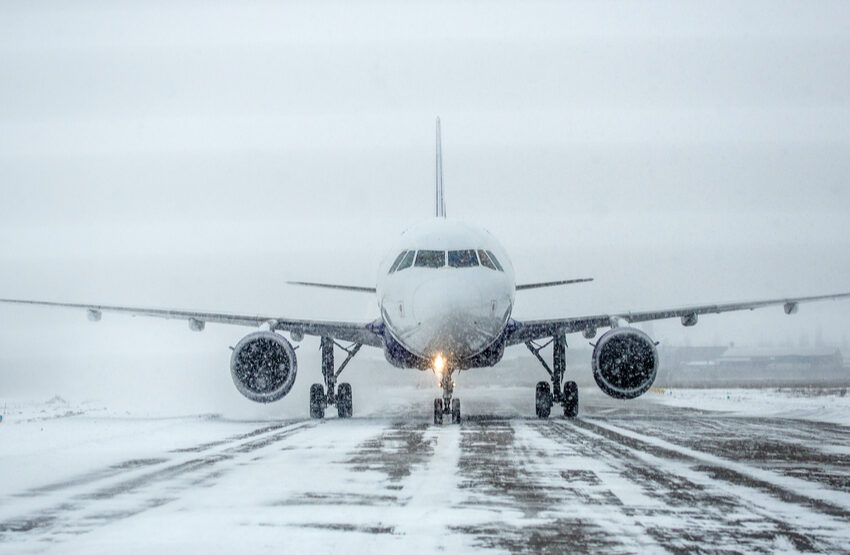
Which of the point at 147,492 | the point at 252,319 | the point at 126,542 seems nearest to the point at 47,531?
the point at 126,542

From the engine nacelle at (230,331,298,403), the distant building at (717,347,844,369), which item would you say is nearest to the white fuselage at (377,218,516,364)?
the engine nacelle at (230,331,298,403)

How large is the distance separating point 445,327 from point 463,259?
5.38 ft

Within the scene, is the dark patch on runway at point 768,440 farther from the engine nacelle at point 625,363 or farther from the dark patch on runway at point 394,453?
the dark patch on runway at point 394,453

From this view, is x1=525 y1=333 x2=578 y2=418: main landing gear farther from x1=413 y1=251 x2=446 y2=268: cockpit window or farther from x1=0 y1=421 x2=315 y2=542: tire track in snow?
x1=0 y1=421 x2=315 y2=542: tire track in snow

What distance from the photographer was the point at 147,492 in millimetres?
8461

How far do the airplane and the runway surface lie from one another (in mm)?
2204

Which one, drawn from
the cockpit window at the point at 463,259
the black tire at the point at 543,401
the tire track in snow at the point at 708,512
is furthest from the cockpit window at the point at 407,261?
the tire track in snow at the point at 708,512

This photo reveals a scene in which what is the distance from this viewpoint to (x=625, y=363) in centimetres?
1945

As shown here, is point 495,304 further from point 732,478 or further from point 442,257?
point 732,478

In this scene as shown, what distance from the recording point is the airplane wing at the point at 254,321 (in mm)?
20375

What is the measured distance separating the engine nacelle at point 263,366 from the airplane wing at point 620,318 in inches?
202

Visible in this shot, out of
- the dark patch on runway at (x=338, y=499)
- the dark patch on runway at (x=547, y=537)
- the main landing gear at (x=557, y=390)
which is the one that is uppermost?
the main landing gear at (x=557, y=390)

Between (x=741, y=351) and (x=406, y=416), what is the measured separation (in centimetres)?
13198

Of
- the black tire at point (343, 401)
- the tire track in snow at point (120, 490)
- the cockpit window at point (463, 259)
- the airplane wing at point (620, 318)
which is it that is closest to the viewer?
the tire track in snow at point (120, 490)
